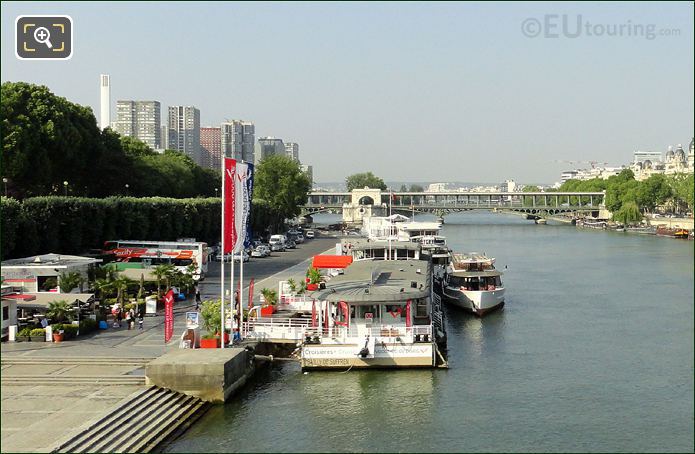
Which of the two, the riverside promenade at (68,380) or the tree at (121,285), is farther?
the tree at (121,285)

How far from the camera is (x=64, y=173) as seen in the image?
76.9 meters

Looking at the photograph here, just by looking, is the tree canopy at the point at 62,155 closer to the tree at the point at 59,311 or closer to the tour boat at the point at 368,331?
the tree at the point at 59,311

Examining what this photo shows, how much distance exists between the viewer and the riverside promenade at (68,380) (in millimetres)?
21562

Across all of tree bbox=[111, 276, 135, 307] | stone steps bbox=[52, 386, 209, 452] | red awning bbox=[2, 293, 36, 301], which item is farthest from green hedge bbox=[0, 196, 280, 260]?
stone steps bbox=[52, 386, 209, 452]

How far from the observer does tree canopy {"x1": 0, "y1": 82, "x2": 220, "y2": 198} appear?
6472 centimetres

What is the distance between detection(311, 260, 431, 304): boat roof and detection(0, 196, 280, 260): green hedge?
23.7 metres

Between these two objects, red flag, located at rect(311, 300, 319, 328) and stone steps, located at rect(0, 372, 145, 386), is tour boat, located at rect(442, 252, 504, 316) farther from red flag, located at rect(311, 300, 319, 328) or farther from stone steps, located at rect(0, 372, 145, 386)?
stone steps, located at rect(0, 372, 145, 386)

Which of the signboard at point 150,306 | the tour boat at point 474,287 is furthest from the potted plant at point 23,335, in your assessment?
the tour boat at point 474,287

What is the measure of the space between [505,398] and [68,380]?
598 inches

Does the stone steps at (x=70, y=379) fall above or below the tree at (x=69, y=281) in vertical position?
below

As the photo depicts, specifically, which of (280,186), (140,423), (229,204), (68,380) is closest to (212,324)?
(229,204)

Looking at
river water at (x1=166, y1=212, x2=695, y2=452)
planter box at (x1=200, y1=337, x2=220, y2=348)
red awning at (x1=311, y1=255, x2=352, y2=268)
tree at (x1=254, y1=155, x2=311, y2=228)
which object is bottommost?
→ river water at (x1=166, y1=212, x2=695, y2=452)

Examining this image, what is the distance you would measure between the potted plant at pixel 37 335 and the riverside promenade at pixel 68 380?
49 cm

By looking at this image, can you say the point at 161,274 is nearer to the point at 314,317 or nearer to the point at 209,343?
the point at 314,317
